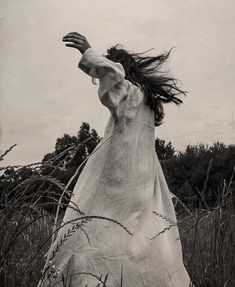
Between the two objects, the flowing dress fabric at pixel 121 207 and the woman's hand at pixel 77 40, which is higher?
the woman's hand at pixel 77 40

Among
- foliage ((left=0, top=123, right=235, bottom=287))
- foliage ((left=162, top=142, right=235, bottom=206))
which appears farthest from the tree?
foliage ((left=0, top=123, right=235, bottom=287))

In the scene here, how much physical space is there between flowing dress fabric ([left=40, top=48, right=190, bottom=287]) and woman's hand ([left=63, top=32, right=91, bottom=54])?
12 cm

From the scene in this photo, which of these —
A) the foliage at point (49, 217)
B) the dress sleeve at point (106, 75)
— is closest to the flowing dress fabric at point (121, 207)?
the dress sleeve at point (106, 75)

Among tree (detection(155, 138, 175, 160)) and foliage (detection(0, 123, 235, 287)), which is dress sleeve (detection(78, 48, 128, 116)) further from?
tree (detection(155, 138, 175, 160))

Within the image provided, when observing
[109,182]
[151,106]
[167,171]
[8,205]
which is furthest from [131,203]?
[167,171]

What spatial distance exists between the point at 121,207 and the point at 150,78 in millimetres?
998

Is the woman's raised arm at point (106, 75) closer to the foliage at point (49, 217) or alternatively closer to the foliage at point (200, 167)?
the foliage at point (49, 217)

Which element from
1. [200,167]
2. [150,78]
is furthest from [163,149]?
[150,78]

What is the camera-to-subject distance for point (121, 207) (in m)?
3.51

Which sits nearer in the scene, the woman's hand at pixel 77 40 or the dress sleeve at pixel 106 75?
the woman's hand at pixel 77 40

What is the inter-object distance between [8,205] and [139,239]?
1.73 metres

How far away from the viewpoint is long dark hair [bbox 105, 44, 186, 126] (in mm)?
3936

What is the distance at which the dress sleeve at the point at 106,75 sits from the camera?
11.2 feet

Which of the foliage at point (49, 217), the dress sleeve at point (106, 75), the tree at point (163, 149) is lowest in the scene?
the foliage at point (49, 217)
